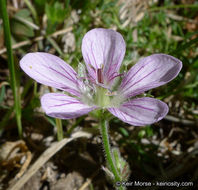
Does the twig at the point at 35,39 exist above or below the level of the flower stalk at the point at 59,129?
above

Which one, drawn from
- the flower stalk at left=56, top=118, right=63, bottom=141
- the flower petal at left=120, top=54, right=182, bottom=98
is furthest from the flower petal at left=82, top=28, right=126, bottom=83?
the flower stalk at left=56, top=118, right=63, bottom=141

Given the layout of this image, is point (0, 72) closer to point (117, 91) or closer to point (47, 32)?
point (47, 32)

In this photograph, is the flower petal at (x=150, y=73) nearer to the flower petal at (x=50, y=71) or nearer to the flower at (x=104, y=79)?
the flower at (x=104, y=79)

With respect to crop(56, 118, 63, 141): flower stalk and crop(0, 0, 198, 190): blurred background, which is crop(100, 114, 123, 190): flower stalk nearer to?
crop(0, 0, 198, 190): blurred background

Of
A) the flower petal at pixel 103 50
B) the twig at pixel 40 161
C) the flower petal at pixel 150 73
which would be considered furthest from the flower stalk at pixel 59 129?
the flower petal at pixel 150 73

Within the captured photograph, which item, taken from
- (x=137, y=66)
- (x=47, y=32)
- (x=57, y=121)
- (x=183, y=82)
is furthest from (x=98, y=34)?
(x=47, y=32)

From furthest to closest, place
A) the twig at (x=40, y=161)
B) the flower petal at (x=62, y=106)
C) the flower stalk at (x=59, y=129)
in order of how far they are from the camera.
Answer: the flower stalk at (x=59, y=129)
the twig at (x=40, y=161)
the flower petal at (x=62, y=106)

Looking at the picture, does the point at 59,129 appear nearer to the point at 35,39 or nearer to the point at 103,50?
the point at 103,50
